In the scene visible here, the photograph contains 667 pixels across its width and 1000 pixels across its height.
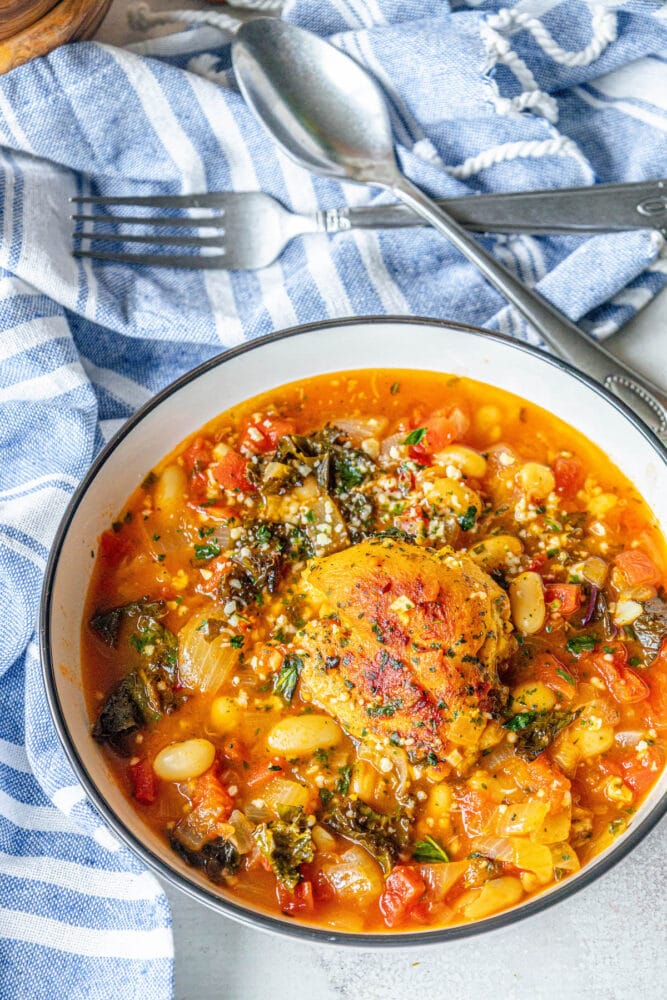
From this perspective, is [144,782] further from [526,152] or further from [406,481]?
[526,152]

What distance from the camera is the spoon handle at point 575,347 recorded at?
4.34m

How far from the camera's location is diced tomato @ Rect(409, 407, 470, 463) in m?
4.19

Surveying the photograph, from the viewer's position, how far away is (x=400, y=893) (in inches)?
143

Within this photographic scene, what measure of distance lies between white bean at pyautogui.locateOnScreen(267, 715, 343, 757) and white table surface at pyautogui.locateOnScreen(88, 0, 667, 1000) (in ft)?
3.07

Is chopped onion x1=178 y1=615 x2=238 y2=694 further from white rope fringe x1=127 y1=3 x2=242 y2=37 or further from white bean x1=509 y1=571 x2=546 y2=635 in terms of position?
white rope fringe x1=127 y1=3 x2=242 y2=37

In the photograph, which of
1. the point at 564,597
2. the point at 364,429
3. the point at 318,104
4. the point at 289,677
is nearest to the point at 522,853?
the point at 564,597

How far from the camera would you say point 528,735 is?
3.77 metres

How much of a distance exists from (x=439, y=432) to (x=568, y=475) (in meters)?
0.61

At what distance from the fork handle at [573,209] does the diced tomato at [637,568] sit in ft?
5.31

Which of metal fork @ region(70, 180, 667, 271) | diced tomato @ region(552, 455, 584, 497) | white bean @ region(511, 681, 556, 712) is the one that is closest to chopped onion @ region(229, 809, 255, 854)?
white bean @ region(511, 681, 556, 712)

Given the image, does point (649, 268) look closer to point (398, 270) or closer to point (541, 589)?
point (398, 270)

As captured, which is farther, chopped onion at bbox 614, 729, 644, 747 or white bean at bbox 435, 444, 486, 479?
white bean at bbox 435, 444, 486, 479

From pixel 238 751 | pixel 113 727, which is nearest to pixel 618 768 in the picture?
pixel 238 751

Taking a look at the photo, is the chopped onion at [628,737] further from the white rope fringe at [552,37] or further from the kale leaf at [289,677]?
the white rope fringe at [552,37]
